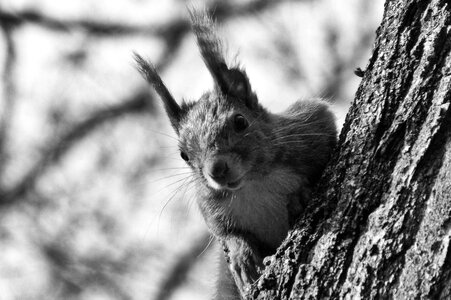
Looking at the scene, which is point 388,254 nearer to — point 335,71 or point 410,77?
point 410,77

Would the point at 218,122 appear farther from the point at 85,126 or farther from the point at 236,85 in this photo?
the point at 85,126

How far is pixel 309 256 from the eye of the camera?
2162 mm

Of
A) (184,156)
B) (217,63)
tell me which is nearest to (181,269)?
(184,156)

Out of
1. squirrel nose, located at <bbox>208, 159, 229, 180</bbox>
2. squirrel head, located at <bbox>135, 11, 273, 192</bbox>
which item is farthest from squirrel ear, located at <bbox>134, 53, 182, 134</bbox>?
squirrel nose, located at <bbox>208, 159, 229, 180</bbox>

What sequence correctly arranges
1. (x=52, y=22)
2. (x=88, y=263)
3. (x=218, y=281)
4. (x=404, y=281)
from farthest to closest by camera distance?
(x=52, y=22), (x=88, y=263), (x=218, y=281), (x=404, y=281)

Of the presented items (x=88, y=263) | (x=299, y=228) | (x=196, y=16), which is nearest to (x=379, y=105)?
(x=299, y=228)

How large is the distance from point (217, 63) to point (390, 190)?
1.43 m

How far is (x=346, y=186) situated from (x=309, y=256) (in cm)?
26

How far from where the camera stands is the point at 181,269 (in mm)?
6000

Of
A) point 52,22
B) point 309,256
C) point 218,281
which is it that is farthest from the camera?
point 52,22

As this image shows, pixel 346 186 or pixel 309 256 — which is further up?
pixel 346 186

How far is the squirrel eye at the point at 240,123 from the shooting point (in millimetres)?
3080

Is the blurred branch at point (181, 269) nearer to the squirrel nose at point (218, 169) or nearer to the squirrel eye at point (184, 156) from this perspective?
the squirrel eye at point (184, 156)

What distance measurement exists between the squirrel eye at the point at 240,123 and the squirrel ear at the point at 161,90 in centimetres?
44
